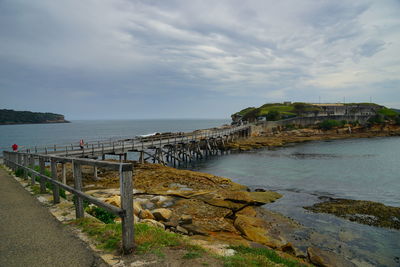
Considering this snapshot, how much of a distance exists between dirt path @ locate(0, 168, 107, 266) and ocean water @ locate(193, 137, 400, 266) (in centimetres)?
966

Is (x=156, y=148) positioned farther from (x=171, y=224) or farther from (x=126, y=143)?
(x=171, y=224)

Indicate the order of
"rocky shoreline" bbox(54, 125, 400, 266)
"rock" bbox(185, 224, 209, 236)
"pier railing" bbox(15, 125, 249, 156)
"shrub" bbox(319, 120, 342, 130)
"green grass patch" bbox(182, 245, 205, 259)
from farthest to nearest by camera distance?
"shrub" bbox(319, 120, 342, 130) < "pier railing" bbox(15, 125, 249, 156) < "rocky shoreline" bbox(54, 125, 400, 266) < "rock" bbox(185, 224, 209, 236) < "green grass patch" bbox(182, 245, 205, 259)

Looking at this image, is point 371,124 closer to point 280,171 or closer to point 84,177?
point 280,171

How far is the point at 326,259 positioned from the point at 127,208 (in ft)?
28.7

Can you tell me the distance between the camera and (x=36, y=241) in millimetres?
5078

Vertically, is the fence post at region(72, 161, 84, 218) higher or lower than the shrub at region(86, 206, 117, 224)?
higher

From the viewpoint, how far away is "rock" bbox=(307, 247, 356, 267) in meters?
9.43

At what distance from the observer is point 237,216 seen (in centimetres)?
1373

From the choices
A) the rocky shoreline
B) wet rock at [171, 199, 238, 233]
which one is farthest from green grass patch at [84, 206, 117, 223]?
wet rock at [171, 199, 238, 233]

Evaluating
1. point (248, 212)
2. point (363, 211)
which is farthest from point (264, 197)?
point (363, 211)

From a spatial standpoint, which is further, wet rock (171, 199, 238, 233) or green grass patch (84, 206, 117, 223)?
wet rock (171, 199, 238, 233)

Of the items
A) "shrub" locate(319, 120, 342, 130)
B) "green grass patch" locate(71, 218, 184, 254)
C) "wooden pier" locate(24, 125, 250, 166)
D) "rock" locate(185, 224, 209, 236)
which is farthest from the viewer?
"shrub" locate(319, 120, 342, 130)

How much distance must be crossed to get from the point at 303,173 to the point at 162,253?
27.9 metres

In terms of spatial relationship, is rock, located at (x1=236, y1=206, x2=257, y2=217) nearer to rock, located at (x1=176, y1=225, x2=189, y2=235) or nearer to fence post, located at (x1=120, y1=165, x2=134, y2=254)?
rock, located at (x1=176, y1=225, x2=189, y2=235)
